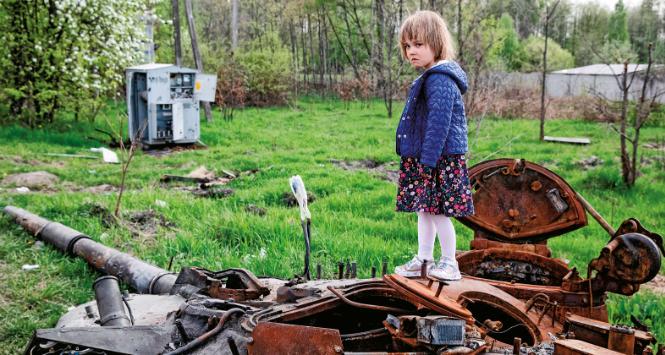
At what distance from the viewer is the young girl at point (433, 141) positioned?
3.78m

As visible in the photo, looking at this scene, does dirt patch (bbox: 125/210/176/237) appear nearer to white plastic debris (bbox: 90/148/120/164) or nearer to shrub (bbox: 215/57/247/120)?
white plastic debris (bbox: 90/148/120/164)

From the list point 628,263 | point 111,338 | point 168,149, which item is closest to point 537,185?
point 628,263

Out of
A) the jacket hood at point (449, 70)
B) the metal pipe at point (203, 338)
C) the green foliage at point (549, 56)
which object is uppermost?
the green foliage at point (549, 56)

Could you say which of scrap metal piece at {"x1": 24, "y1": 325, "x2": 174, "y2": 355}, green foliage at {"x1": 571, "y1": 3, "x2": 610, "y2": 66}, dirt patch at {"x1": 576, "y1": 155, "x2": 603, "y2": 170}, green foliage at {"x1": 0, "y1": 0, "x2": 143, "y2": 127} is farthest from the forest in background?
scrap metal piece at {"x1": 24, "y1": 325, "x2": 174, "y2": 355}

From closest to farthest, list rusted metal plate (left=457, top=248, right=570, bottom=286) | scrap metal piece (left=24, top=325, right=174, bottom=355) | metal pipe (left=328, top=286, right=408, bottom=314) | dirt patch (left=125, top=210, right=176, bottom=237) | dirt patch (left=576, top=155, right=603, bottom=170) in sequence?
metal pipe (left=328, top=286, right=408, bottom=314), scrap metal piece (left=24, top=325, right=174, bottom=355), rusted metal plate (left=457, top=248, right=570, bottom=286), dirt patch (left=125, top=210, right=176, bottom=237), dirt patch (left=576, top=155, right=603, bottom=170)

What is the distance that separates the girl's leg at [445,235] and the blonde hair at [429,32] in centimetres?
105

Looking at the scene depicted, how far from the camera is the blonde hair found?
3807 mm

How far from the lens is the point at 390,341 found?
2664 millimetres

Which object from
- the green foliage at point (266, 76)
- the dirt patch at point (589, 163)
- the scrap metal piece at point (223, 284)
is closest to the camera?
the scrap metal piece at point (223, 284)

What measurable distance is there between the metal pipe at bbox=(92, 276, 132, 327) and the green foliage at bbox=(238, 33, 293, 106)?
78.2 ft

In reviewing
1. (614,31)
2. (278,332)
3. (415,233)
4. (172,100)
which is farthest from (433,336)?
(614,31)

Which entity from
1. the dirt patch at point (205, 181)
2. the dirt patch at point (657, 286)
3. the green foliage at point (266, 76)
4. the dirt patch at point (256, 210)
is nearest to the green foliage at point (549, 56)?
the green foliage at point (266, 76)

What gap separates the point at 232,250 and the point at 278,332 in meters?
3.83

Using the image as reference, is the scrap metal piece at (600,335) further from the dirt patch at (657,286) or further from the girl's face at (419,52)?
the dirt patch at (657,286)
